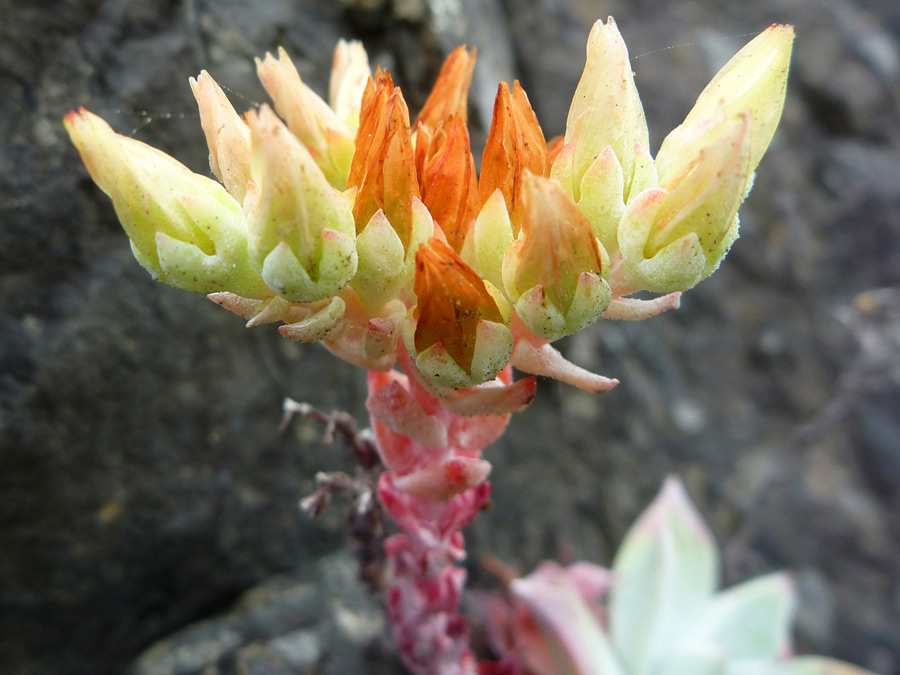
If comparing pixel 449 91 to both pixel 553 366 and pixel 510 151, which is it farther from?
pixel 553 366

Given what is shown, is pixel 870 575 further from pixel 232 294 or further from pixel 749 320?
pixel 232 294

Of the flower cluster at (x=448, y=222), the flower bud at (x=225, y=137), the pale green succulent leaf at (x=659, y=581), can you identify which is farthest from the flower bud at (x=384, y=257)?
the pale green succulent leaf at (x=659, y=581)

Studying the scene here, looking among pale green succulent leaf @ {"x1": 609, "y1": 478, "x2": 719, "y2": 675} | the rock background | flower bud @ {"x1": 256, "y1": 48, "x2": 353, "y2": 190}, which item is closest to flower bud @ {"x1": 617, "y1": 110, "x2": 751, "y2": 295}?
flower bud @ {"x1": 256, "y1": 48, "x2": 353, "y2": 190}

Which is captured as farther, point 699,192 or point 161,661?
point 161,661

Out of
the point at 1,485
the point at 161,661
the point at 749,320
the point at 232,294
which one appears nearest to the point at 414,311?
the point at 232,294

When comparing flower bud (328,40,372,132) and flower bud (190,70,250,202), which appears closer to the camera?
flower bud (190,70,250,202)

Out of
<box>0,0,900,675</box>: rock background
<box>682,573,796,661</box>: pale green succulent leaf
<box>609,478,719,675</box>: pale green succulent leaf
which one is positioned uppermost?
<box>0,0,900,675</box>: rock background

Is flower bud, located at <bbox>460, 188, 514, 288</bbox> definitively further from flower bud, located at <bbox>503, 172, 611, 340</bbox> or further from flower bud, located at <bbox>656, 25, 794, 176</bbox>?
flower bud, located at <bbox>656, 25, 794, 176</bbox>
